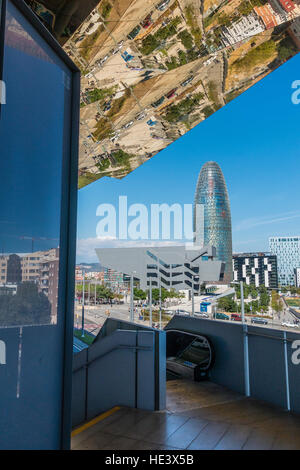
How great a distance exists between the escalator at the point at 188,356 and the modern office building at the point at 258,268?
26.4 m

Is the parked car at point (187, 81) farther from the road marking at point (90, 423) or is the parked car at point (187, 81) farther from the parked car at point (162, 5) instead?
the road marking at point (90, 423)

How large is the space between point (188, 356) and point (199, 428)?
2.24m

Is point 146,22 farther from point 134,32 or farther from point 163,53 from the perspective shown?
point 163,53

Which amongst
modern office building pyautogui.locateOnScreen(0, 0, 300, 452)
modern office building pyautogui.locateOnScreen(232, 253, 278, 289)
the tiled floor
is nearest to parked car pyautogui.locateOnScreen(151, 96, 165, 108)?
modern office building pyautogui.locateOnScreen(0, 0, 300, 452)

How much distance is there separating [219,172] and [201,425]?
251ft

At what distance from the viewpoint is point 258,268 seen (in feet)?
108

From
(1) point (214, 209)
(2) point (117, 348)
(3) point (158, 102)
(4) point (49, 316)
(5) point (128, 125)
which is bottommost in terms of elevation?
(2) point (117, 348)

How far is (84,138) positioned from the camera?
18.4 feet

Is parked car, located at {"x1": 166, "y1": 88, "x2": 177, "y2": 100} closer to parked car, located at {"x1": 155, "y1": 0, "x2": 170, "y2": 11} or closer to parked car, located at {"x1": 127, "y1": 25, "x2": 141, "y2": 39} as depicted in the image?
parked car, located at {"x1": 127, "y1": 25, "x2": 141, "y2": 39}

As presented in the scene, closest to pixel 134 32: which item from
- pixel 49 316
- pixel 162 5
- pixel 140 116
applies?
pixel 162 5

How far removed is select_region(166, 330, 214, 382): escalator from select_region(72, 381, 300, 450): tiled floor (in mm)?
787

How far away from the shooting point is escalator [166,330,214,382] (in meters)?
4.61

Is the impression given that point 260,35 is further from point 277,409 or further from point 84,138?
point 277,409
